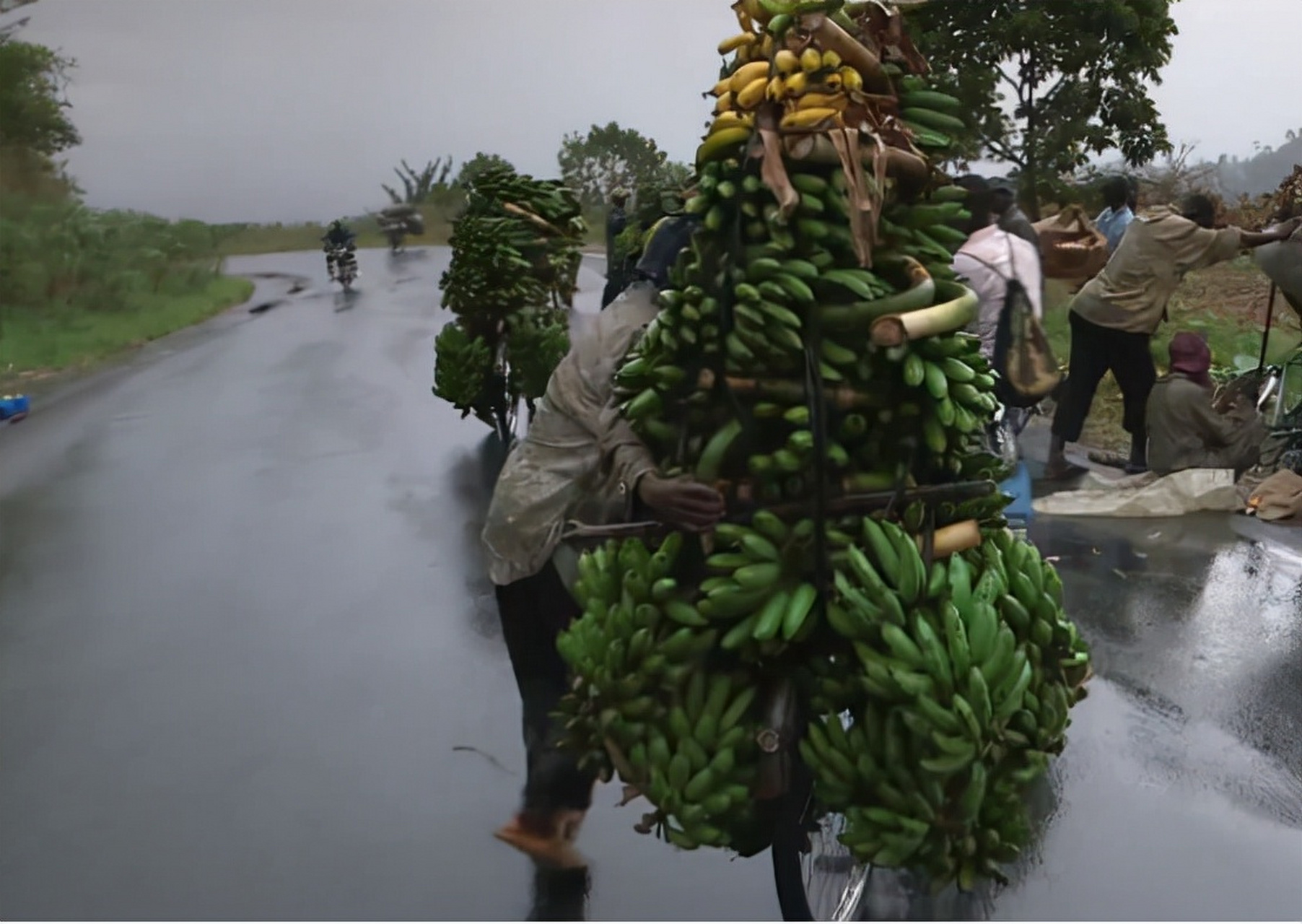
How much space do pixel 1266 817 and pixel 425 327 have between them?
264cm

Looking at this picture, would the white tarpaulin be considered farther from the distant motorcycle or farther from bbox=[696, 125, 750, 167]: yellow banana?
bbox=[696, 125, 750, 167]: yellow banana

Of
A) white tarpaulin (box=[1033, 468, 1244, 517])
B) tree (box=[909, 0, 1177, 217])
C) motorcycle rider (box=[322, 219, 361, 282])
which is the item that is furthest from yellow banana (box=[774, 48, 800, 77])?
white tarpaulin (box=[1033, 468, 1244, 517])

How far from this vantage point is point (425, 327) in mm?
3146

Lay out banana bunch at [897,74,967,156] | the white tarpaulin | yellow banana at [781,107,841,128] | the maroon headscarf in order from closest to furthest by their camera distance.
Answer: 1. yellow banana at [781,107,841,128]
2. banana bunch at [897,74,967,156]
3. the white tarpaulin
4. the maroon headscarf

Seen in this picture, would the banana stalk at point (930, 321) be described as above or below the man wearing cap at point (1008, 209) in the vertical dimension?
below

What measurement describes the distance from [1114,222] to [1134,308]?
2.80ft

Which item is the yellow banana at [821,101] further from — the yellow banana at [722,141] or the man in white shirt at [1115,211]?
the man in white shirt at [1115,211]

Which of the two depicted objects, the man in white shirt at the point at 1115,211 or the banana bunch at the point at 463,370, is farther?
the man in white shirt at the point at 1115,211

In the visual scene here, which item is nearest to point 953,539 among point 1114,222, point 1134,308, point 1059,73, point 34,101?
point 1059,73

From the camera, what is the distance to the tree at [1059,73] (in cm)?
→ 348

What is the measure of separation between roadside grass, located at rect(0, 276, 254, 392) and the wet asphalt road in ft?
0.20

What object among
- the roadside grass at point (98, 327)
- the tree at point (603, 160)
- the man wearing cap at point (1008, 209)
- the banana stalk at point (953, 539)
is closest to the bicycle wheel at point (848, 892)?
the banana stalk at point (953, 539)

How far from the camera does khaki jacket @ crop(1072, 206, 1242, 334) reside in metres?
4.62

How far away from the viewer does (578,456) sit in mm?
2361
